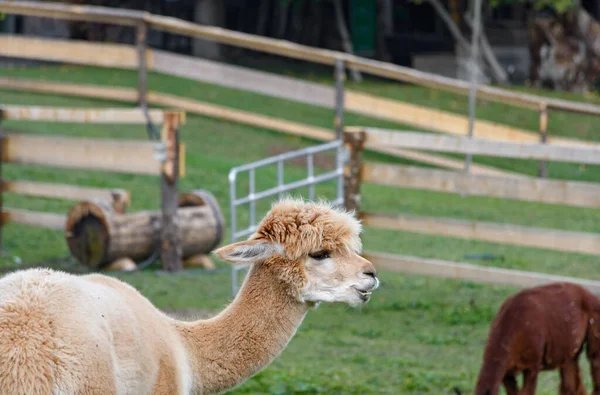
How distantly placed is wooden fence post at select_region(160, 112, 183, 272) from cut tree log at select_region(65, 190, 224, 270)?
0.29ft

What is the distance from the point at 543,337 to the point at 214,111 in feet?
42.2

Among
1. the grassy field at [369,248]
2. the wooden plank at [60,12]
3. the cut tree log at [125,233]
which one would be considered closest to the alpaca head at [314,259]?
the grassy field at [369,248]

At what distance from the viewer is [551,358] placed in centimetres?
668

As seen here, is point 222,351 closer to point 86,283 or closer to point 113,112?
point 86,283

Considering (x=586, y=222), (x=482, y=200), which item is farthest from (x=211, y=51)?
(x=586, y=222)

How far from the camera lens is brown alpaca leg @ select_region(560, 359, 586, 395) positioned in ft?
22.1

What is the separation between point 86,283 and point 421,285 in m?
6.54

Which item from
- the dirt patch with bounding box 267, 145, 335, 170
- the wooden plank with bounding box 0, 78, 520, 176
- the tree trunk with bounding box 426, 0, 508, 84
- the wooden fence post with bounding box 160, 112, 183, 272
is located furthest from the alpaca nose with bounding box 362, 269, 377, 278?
the tree trunk with bounding box 426, 0, 508, 84

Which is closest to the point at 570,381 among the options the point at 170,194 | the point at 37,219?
the point at 170,194

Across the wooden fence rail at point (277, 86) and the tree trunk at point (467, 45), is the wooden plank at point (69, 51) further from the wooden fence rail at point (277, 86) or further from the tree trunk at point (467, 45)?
the tree trunk at point (467, 45)

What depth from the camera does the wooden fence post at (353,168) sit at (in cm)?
927

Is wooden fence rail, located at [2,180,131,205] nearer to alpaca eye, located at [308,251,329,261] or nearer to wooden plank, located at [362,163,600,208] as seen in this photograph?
wooden plank, located at [362,163,600,208]

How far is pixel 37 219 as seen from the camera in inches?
437

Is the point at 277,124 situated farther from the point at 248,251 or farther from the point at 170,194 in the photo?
the point at 248,251
